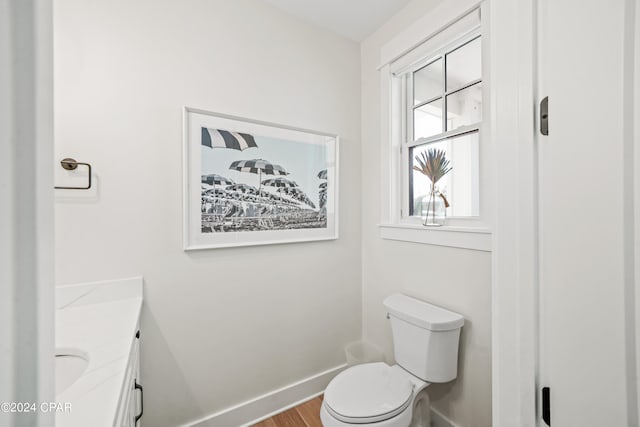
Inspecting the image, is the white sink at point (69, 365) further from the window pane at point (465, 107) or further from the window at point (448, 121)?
the window pane at point (465, 107)

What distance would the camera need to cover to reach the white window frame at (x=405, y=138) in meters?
1.29

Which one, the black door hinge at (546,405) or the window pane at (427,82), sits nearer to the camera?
the black door hinge at (546,405)

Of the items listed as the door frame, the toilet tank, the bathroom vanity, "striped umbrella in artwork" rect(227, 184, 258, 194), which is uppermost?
"striped umbrella in artwork" rect(227, 184, 258, 194)

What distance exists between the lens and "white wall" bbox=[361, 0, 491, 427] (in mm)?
1303

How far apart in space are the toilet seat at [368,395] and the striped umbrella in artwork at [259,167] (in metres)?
1.14

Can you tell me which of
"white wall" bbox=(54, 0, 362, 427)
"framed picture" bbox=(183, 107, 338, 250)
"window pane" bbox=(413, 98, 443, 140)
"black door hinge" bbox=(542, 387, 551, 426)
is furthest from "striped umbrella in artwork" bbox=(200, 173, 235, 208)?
"black door hinge" bbox=(542, 387, 551, 426)

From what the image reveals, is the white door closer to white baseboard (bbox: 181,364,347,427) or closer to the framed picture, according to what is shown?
the framed picture

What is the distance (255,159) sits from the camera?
1574 mm

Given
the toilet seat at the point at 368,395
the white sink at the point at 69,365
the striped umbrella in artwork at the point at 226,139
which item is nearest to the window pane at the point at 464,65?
the striped umbrella in artwork at the point at 226,139

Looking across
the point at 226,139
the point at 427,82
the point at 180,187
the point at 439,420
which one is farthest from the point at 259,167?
the point at 439,420

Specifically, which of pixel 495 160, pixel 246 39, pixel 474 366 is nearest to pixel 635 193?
pixel 495 160

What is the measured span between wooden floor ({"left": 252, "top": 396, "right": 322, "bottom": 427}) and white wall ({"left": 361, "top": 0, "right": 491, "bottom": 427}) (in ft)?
1.96

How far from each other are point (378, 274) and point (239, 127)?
Answer: 133cm

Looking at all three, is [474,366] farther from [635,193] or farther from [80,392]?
[80,392]
